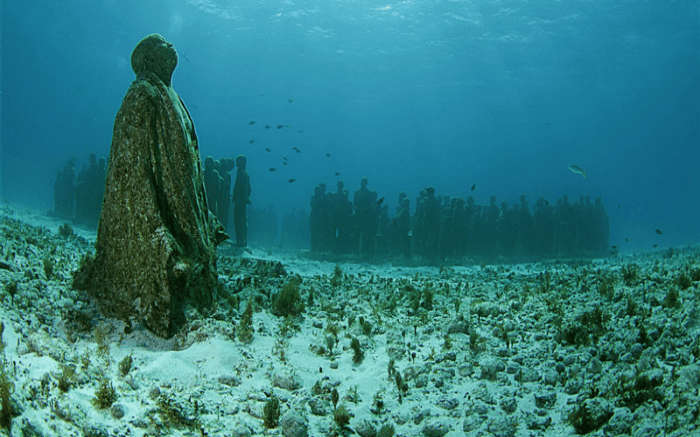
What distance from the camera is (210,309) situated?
578 cm

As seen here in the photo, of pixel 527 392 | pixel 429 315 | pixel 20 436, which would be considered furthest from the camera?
pixel 429 315

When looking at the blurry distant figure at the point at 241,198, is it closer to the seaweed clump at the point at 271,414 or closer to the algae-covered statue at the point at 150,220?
the algae-covered statue at the point at 150,220

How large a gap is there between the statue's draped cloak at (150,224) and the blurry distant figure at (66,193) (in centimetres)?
2341

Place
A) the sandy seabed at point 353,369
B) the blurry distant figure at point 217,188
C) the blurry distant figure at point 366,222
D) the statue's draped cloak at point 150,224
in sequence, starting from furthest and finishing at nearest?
the blurry distant figure at point 366,222 < the blurry distant figure at point 217,188 < the statue's draped cloak at point 150,224 < the sandy seabed at point 353,369

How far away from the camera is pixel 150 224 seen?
5188 mm

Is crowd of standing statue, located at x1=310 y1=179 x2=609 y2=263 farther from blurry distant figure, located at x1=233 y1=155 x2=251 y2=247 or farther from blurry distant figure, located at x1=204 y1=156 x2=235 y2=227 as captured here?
blurry distant figure, located at x1=204 y1=156 x2=235 y2=227

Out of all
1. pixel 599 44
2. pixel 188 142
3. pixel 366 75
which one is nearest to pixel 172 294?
pixel 188 142

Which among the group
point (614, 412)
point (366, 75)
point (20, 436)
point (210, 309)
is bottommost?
point (20, 436)

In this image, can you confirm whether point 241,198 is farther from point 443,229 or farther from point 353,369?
point 353,369

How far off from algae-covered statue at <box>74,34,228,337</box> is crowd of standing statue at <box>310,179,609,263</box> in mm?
16255

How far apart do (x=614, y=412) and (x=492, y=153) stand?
8133 inches

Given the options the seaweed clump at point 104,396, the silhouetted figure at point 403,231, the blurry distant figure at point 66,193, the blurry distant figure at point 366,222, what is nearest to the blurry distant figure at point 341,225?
the blurry distant figure at point 366,222

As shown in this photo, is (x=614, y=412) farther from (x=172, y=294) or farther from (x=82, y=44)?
(x=82, y=44)

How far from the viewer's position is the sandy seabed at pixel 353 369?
3.21m
